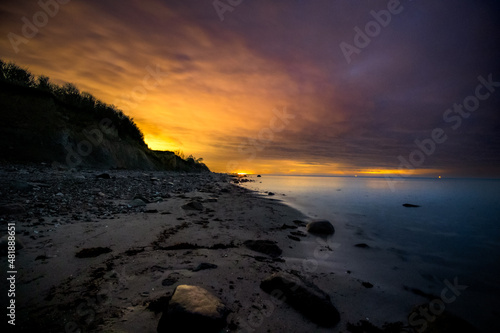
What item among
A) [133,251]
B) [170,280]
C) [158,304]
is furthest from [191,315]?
[133,251]

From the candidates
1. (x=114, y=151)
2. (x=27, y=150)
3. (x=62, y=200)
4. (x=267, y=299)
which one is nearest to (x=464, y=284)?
(x=267, y=299)

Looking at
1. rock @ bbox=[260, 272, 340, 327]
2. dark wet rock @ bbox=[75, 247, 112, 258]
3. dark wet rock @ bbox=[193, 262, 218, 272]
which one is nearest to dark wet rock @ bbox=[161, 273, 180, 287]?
dark wet rock @ bbox=[193, 262, 218, 272]

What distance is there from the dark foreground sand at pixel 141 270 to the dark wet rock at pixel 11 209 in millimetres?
24

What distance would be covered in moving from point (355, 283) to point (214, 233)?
3.70 meters

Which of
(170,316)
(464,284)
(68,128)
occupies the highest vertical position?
(68,128)

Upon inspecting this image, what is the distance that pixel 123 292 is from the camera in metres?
2.64

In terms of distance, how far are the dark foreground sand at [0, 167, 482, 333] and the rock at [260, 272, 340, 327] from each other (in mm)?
93

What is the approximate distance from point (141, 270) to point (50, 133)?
17757mm

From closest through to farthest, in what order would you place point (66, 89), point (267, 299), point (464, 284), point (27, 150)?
point (267, 299) → point (464, 284) → point (27, 150) → point (66, 89)

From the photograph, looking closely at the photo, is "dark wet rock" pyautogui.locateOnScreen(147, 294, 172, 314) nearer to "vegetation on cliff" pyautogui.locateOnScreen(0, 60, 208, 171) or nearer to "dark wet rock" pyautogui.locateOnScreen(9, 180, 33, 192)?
"dark wet rock" pyautogui.locateOnScreen(9, 180, 33, 192)

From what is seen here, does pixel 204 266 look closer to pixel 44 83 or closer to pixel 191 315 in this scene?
pixel 191 315

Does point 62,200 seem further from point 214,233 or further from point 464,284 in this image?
point 464,284

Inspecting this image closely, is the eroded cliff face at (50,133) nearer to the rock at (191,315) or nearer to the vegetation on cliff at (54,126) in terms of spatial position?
the vegetation on cliff at (54,126)

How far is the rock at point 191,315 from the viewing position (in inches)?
79.7
